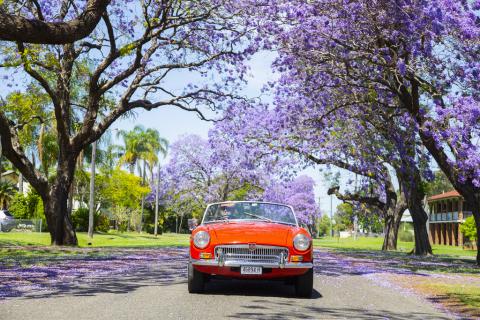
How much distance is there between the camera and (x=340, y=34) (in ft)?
59.0

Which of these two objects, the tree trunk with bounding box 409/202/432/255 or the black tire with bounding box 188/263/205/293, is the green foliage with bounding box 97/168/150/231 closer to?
the tree trunk with bounding box 409/202/432/255

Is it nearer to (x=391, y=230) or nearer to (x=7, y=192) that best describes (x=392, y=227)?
(x=391, y=230)

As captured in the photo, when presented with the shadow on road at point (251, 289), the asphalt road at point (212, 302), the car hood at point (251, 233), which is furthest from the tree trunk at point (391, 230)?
the car hood at point (251, 233)

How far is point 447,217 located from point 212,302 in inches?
2333

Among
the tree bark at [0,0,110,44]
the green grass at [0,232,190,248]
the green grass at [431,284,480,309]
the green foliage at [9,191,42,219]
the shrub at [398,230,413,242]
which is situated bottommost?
the green grass at [431,284,480,309]

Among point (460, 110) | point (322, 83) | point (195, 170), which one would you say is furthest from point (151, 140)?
point (460, 110)

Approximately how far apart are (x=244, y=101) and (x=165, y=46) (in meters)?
3.92

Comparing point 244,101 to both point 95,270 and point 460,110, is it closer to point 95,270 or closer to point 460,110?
point 460,110

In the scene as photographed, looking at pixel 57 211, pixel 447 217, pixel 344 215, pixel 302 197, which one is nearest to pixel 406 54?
pixel 57 211

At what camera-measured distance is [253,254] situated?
9.16 meters

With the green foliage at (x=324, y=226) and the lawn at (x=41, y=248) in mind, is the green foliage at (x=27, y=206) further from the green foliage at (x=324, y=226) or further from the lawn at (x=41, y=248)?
the green foliage at (x=324, y=226)

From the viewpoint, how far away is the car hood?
30.2ft

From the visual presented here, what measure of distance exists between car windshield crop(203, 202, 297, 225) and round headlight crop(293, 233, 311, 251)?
100 centimetres

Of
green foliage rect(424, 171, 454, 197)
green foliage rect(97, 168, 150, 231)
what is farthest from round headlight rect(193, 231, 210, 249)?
green foliage rect(97, 168, 150, 231)
